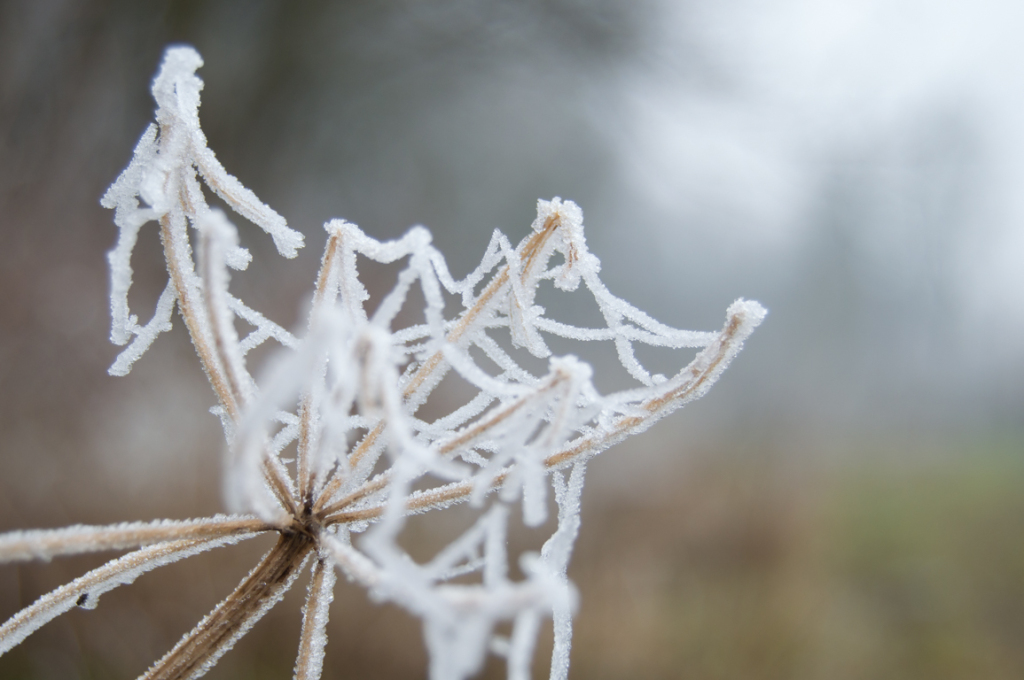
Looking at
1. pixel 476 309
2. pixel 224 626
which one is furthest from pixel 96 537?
pixel 476 309

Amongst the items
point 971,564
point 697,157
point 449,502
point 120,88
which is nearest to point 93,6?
point 120,88

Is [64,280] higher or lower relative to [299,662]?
higher

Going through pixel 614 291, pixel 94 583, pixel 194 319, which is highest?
pixel 614 291

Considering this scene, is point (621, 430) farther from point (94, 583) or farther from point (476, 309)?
point (94, 583)

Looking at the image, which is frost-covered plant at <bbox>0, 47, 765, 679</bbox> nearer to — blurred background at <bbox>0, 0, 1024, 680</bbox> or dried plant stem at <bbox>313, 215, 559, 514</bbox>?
dried plant stem at <bbox>313, 215, 559, 514</bbox>

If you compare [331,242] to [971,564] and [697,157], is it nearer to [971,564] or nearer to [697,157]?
[697,157]

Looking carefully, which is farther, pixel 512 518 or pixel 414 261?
pixel 512 518

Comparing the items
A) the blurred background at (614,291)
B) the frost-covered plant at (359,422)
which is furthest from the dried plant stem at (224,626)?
the blurred background at (614,291)

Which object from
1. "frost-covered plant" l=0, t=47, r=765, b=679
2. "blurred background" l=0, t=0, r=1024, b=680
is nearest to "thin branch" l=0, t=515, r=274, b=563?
"frost-covered plant" l=0, t=47, r=765, b=679
